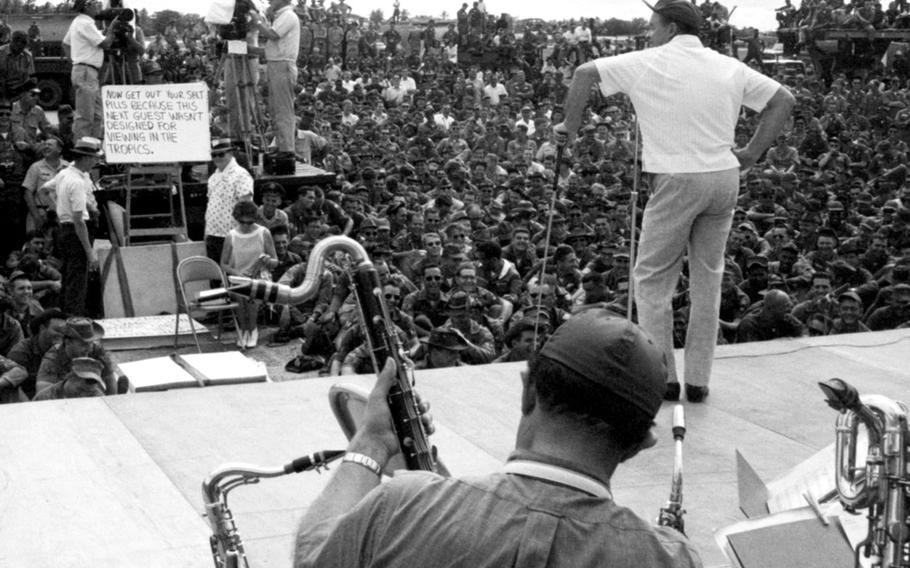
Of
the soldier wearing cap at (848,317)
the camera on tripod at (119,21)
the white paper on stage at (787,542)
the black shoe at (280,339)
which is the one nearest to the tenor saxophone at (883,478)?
the white paper on stage at (787,542)

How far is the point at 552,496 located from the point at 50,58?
24607mm

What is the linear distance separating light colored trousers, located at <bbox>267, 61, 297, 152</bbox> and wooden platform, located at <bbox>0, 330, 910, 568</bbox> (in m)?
7.65

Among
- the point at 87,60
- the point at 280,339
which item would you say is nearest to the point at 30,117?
the point at 87,60

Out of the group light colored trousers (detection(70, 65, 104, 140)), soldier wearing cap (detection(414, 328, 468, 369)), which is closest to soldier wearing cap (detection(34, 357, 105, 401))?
soldier wearing cap (detection(414, 328, 468, 369))

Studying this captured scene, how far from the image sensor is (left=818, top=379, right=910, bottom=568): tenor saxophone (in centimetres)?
299

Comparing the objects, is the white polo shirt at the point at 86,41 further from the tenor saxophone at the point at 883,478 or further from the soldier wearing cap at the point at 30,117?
the tenor saxophone at the point at 883,478

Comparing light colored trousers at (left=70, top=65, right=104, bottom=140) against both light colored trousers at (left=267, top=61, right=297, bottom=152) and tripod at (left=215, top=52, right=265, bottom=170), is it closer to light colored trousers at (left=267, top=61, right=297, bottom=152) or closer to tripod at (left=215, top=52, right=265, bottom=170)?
tripod at (left=215, top=52, right=265, bottom=170)

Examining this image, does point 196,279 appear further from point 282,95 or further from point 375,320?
point 375,320

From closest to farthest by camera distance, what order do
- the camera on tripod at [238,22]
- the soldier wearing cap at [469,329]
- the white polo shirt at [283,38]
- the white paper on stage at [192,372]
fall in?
the white paper on stage at [192,372], the soldier wearing cap at [469,329], the camera on tripod at [238,22], the white polo shirt at [283,38]

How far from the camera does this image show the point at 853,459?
318 centimetres

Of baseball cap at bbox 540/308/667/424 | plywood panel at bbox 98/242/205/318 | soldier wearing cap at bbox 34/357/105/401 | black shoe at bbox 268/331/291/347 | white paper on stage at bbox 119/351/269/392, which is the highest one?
baseball cap at bbox 540/308/667/424

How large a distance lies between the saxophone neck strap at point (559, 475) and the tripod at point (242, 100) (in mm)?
11745

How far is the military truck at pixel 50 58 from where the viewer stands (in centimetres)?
2503

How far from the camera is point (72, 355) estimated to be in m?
8.99
